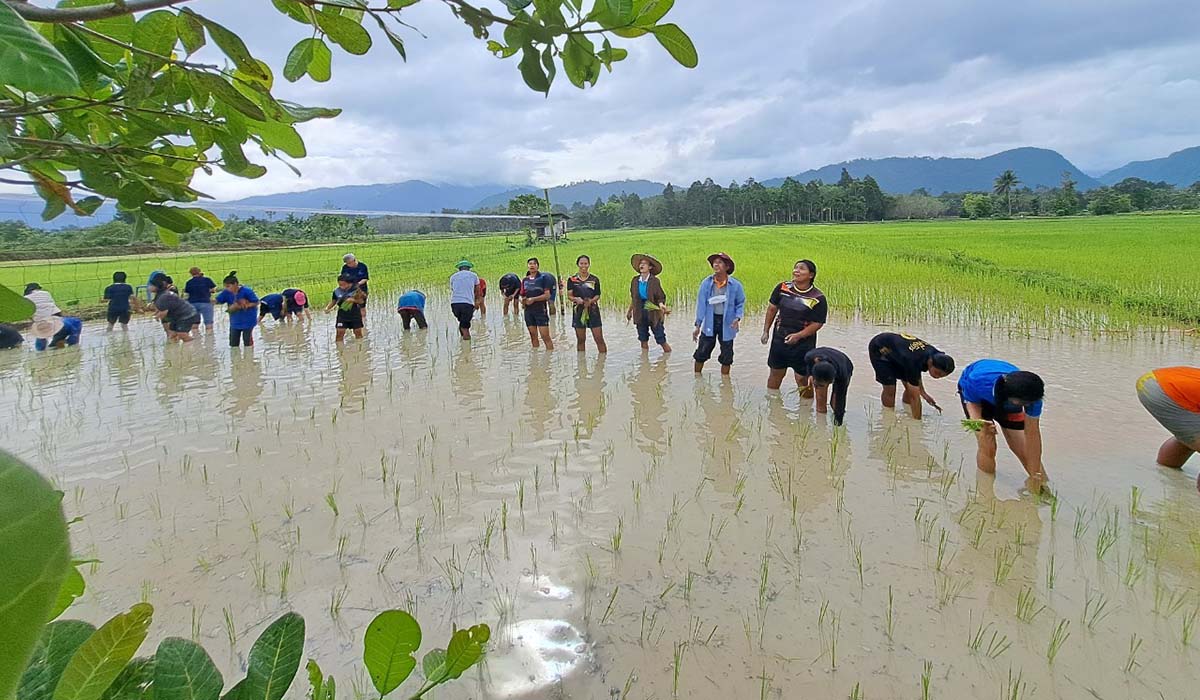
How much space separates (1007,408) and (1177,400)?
884mm

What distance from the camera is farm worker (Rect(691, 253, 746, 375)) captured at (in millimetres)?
6062

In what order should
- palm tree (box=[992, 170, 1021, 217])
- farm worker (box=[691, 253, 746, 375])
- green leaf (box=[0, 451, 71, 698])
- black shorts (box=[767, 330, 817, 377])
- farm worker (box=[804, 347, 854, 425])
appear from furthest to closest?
palm tree (box=[992, 170, 1021, 217]) → farm worker (box=[691, 253, 746, 375]) → black shorts (box=[767, 330, 817, 377]) → farm worker (box=[804, 347, 854, 425]) → green leaf (box=[0, 451, 71, 698])

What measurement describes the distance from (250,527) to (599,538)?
1886 mm

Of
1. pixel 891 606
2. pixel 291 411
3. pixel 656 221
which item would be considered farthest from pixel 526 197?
pixel 891 606

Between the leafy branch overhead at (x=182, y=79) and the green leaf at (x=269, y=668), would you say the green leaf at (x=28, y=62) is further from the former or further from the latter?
the green leaf at (x=269, y=668)

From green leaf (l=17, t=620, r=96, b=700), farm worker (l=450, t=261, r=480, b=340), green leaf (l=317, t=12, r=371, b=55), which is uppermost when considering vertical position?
green leaf (l=317, t=12, r=371, b=55)

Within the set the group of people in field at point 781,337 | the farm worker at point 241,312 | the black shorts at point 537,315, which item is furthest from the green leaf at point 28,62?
the farm worker at point 241,312

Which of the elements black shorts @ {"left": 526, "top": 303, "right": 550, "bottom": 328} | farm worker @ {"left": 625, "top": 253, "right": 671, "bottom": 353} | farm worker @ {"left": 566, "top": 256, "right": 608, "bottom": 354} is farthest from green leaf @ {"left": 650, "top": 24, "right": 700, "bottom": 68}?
black shorts @ {"left": 526, "top": 303, "right": 550, "bottom": 328}

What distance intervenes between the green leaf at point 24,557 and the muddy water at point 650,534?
86.7 inches

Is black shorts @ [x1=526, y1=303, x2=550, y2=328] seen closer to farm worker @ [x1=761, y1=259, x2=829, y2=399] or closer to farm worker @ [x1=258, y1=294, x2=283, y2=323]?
farm worker @ [x1=761, y1=259, x2=829, y2=399]

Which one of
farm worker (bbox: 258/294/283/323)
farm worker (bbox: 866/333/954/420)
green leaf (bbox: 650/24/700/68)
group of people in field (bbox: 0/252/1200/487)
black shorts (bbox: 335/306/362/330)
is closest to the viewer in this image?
green leaf (bbox: 650/24/700/68)

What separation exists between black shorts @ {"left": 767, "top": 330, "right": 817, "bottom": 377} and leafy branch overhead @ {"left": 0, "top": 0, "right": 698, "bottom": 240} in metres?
4.80

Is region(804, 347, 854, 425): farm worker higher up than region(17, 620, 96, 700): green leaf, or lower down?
lower down

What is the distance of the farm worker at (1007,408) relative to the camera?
3.38 meters
